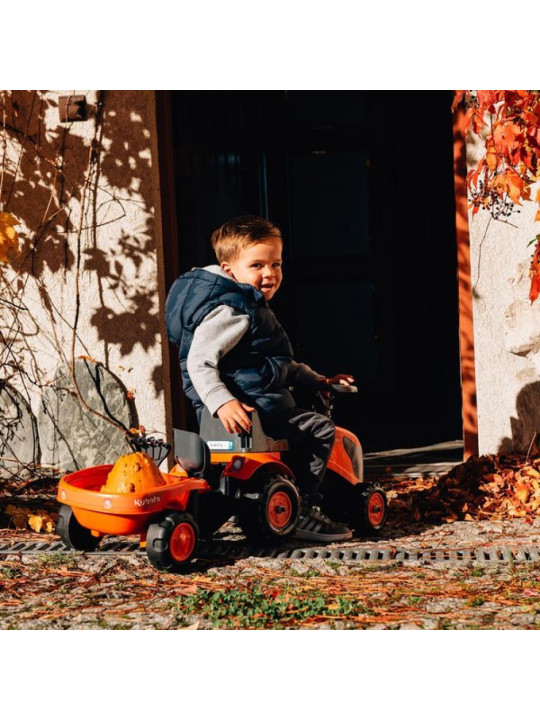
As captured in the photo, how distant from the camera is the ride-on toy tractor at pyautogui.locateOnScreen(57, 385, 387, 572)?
3.46 metres

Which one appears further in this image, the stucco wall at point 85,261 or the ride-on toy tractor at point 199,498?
the stucco wall at point 85,261

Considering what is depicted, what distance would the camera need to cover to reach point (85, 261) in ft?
18.0

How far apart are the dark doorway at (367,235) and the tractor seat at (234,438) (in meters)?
3.46

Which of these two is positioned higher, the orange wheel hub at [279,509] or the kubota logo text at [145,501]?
the kubota logo text at [145,501]

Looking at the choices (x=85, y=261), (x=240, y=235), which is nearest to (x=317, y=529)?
(x=240, y=235)

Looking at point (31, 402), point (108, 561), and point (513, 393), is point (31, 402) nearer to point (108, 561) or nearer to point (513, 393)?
point (108, 561)

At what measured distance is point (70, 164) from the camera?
5.45 meters

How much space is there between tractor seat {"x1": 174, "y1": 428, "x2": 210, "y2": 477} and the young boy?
0.50 feet

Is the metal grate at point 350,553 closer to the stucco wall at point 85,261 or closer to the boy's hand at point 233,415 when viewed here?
the boy's hand at point 233,415

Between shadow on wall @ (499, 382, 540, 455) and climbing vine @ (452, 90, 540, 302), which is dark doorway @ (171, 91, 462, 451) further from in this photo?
climbing vine @ (452, 90, 540, 302)

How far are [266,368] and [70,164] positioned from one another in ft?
7.31

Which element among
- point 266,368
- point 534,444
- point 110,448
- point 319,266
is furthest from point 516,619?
point 319,266

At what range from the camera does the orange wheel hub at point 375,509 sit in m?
4.22

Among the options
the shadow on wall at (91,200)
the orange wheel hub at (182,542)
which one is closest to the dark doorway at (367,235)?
the shadow on wall at (91,200)
